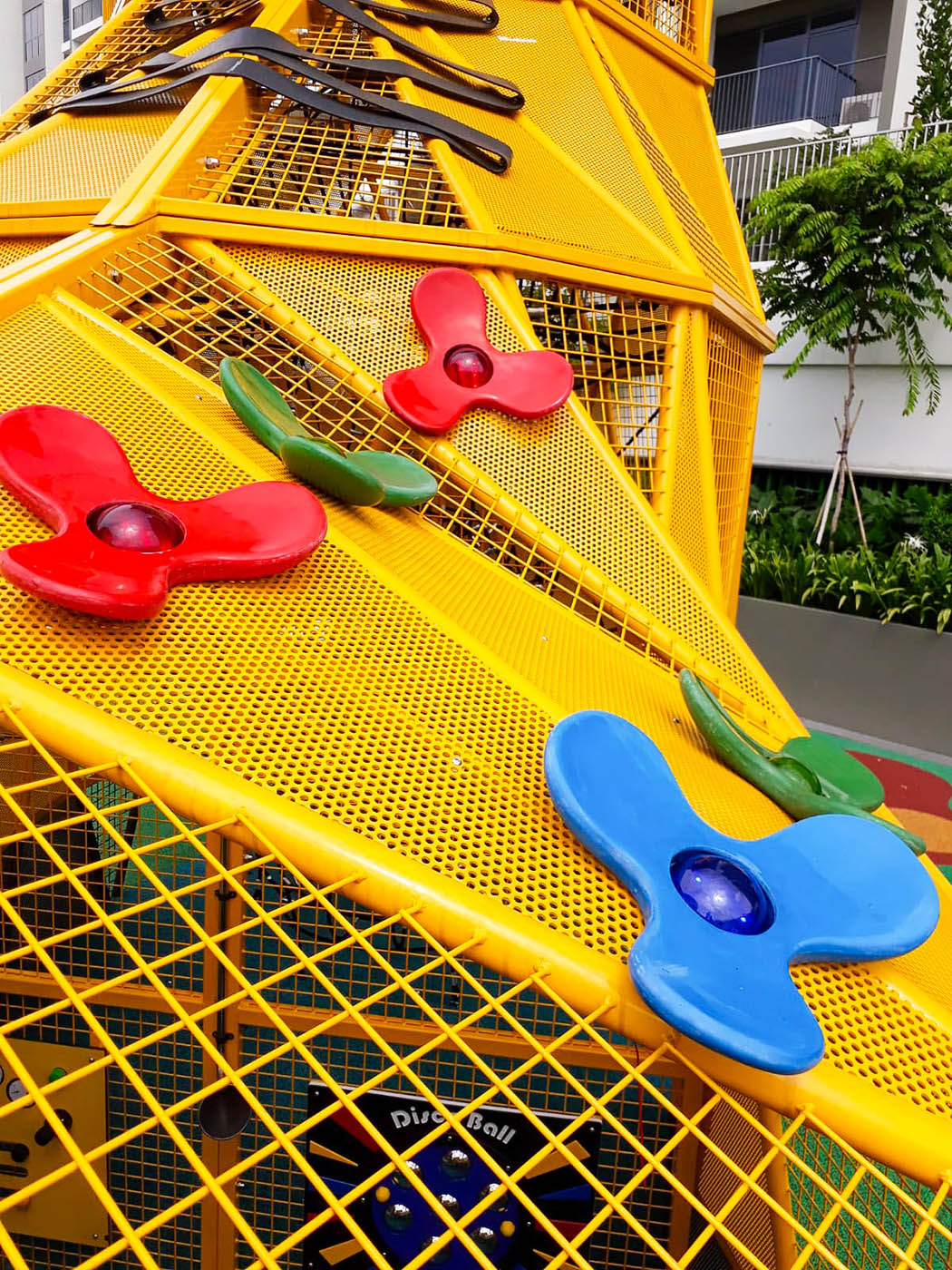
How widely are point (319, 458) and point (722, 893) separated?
1.08 metres

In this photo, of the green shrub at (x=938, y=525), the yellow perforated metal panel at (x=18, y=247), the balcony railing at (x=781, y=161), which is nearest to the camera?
the yellow perforated metal panel at (x=18, y=247)

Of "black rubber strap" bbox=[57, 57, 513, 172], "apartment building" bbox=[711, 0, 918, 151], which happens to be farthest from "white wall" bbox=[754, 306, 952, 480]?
"black rubber strap" bbox=[57, 57, 513, 172]

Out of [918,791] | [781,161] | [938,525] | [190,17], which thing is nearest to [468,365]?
[190,17]

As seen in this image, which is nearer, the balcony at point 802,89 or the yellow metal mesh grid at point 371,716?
the yellow metal mesh grid at point 371,716

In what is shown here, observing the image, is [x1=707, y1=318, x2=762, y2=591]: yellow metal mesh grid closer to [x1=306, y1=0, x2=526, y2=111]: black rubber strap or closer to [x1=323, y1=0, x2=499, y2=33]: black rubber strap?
[x1=306, y1=0, x2=526, y2=111]: black rubber strap

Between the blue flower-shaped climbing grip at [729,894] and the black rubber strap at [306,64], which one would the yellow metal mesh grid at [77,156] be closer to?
the black rubber strap at [306,64]

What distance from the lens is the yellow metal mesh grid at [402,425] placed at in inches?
87.7

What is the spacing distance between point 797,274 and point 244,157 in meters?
8.45

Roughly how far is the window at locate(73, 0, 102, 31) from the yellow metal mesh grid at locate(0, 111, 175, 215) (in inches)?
1081

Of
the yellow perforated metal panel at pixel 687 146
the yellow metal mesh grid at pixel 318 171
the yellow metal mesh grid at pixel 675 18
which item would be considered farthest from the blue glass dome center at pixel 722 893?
the yellow metal mesh grid at pixel 675 18

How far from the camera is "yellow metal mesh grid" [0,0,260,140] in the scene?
325 cm

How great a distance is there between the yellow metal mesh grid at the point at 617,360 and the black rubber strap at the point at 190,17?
1.55 metres

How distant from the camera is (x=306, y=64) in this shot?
109 inches

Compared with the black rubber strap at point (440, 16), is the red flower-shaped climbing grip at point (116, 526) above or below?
below
